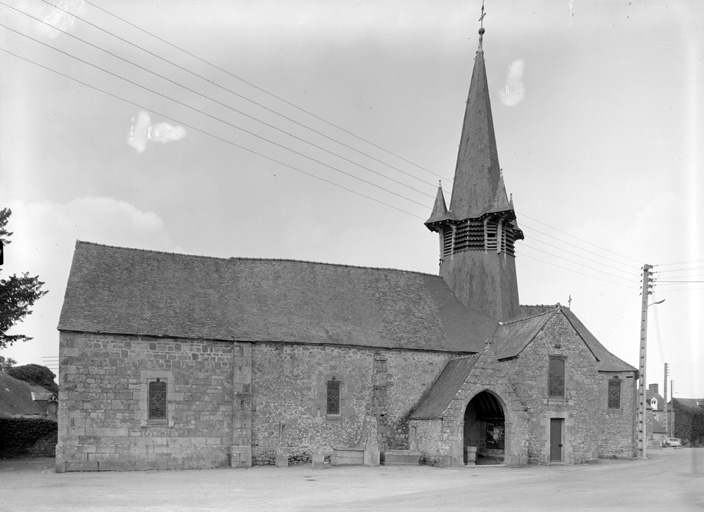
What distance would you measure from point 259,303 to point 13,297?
968 cm

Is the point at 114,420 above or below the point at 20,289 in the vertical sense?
below

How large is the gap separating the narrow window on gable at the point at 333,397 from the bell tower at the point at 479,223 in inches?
356

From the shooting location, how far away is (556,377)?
1098 inches

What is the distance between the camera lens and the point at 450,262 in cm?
3494

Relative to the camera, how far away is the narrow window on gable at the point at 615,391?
116ft

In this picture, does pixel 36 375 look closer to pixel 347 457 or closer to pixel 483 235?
pixel 483 235

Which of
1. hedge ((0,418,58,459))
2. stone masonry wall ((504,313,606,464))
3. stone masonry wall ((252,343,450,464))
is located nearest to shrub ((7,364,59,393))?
hedge ((0,418,58,459))

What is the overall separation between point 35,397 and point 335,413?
3792 centimetres

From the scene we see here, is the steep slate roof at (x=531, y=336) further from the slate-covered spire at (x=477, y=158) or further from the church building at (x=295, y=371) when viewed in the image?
the slate-covered spire at (x=477, y=158)

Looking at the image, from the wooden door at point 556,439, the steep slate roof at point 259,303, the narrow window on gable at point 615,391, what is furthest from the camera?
the narrow window on gable at point 615,391

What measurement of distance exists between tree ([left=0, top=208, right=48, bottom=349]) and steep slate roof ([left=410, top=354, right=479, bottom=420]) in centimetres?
1617

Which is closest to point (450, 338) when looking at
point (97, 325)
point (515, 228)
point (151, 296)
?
point (515, 228)

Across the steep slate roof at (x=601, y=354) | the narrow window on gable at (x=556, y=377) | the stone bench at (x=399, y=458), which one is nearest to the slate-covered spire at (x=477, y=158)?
the steep slate roof at (x=601, y=354)

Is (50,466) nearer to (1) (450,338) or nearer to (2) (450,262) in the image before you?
(1) (450,338)
